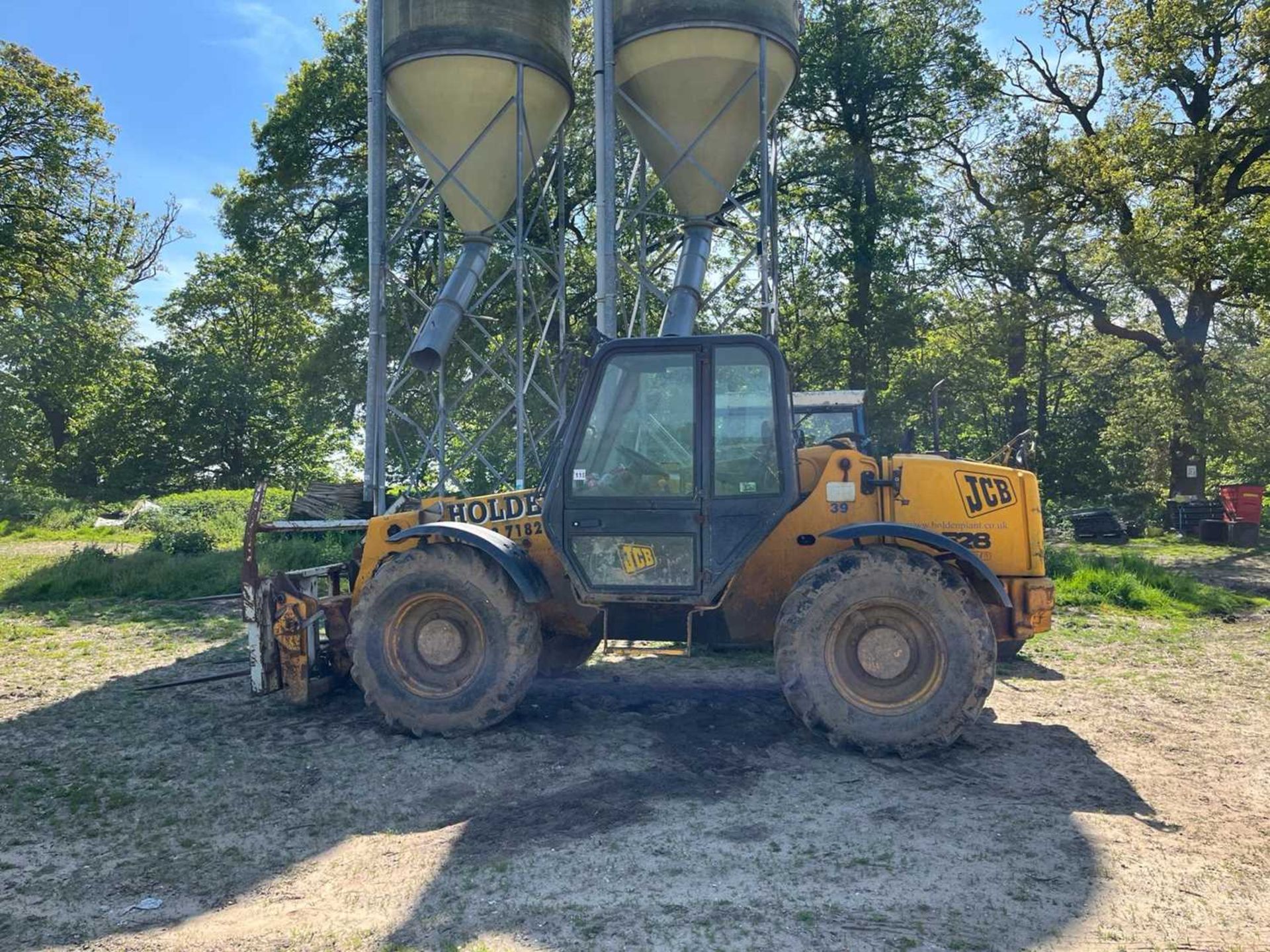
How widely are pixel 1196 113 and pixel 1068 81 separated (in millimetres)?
3798

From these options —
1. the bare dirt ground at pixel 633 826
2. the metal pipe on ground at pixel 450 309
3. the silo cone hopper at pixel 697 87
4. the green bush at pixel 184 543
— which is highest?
the silo cone hopper at pixel 697 87

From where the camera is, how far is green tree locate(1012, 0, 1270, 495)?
16641mm

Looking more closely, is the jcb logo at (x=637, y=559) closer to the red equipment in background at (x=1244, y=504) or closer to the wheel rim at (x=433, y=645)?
the wheel rim at (x=433, y=645)

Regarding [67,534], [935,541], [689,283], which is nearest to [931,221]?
[689,283]

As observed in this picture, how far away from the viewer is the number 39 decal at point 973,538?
5.35 m

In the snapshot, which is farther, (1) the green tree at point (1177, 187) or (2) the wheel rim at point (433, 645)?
(1) the green tree at point (1177, 187)

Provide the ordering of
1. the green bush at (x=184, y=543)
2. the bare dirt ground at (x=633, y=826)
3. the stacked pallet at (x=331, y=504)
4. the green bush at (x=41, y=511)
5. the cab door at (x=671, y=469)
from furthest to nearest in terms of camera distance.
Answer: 1. the green bush at (x=41, y=511)
2. the green bush at (x=184, y=543)
3. the stacked pallet at (x=331, y=504)
4. the cab door at (x=671, y=469)
5. the bare dirt ground at (x=633, y=826)

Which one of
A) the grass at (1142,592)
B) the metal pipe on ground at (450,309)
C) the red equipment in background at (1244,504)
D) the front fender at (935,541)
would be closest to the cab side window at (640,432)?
the front fender at (935,541)

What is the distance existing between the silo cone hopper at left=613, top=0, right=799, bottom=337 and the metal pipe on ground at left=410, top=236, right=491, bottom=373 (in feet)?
8.49

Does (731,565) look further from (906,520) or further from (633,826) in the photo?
(633,826)

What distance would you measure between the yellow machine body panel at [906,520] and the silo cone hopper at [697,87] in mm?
4540

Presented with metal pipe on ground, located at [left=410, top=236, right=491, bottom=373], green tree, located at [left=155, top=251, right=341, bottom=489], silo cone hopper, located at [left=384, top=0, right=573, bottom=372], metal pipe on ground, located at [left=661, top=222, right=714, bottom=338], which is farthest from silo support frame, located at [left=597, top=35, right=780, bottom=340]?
green tree, located at [left=155, top=251, right=341, bottom=489]

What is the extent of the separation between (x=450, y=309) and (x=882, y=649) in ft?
24.3

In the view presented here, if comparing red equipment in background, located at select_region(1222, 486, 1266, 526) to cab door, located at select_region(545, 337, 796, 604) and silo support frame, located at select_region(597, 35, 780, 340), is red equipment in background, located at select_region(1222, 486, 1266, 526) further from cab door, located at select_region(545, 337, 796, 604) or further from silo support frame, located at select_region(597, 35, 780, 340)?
cab door, located at select_region(545, 337, 796, 604)
